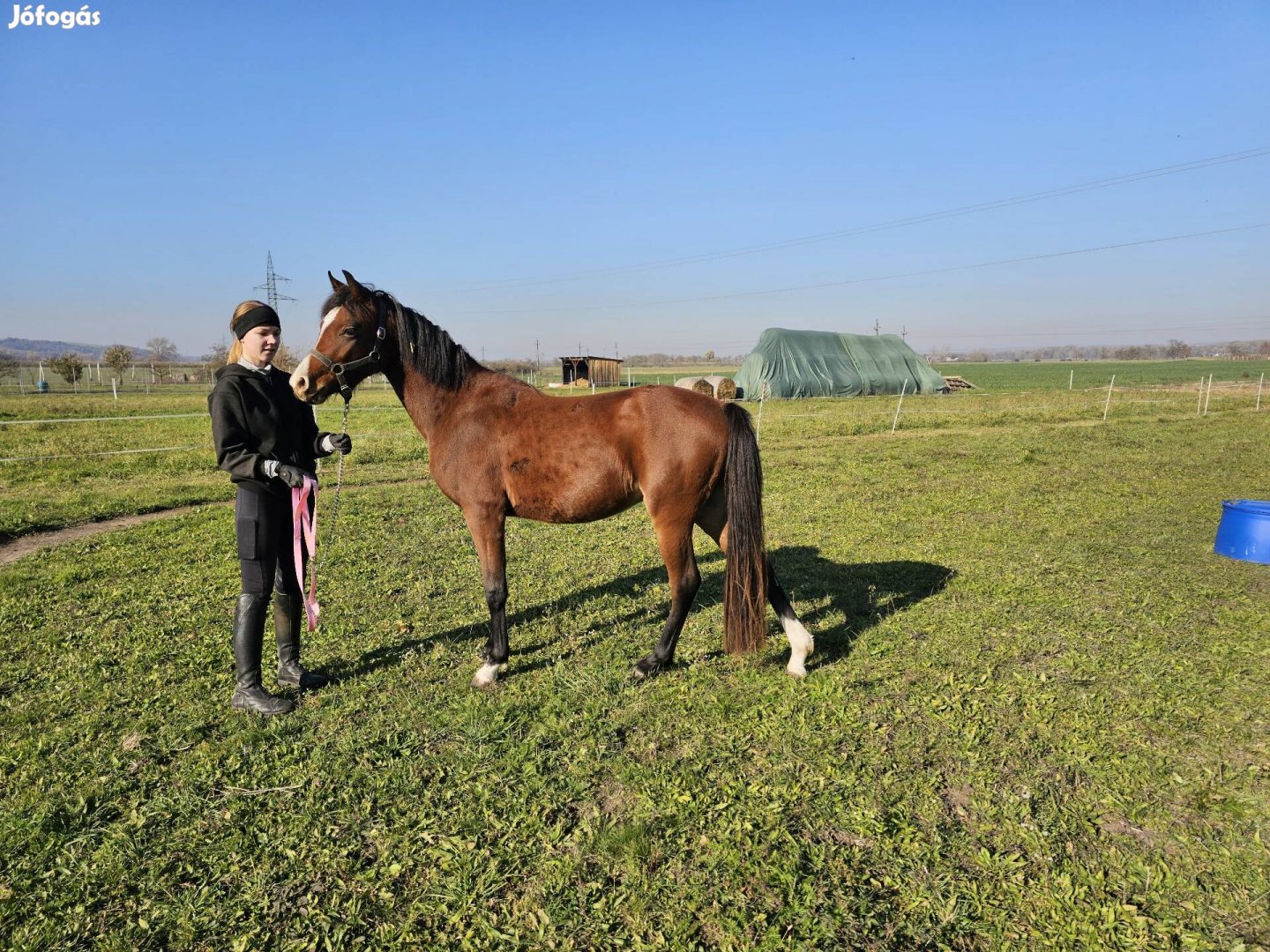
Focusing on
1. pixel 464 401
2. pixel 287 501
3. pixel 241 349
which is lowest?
pixel 287 501

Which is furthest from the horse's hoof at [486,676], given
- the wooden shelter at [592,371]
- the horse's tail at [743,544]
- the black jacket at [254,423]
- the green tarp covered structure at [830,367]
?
the wooden shelter at [592,371]

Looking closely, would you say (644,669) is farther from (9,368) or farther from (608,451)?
(9,368)

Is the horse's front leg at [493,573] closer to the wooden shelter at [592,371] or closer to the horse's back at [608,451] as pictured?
the horse's back at [608,451]

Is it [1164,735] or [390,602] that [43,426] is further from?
[1164,735]

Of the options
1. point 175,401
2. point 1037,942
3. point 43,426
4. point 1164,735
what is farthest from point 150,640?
point 175,401

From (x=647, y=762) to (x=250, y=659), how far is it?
254 centimetres

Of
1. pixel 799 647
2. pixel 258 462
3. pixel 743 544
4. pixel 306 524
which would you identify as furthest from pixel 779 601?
pixel 258 462

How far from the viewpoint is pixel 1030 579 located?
633 cm

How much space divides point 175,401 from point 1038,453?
35399 millimetres

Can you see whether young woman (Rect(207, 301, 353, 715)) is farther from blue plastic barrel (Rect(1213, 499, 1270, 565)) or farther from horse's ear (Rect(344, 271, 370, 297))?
blue plastic barrel (Rect(1213, 499, 1270, 565))

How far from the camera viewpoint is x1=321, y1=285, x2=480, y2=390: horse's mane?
450 cm

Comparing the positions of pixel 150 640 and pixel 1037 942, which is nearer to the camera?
pixel 1037 942

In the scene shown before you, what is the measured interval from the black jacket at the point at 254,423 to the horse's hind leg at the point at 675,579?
2.37 meters

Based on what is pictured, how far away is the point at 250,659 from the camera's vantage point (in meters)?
4.09
